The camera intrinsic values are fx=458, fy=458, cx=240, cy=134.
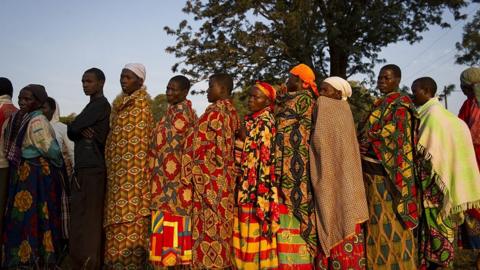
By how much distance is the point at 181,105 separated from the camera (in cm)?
457

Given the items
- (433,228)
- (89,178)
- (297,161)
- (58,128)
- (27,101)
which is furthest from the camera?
(58,128)

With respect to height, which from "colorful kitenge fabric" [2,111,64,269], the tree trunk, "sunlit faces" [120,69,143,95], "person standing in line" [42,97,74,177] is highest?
the tree trunk

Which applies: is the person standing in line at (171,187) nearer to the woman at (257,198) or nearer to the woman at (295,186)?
the woman at (257,198)

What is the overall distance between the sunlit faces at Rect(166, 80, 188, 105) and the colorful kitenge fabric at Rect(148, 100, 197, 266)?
0.30 ft

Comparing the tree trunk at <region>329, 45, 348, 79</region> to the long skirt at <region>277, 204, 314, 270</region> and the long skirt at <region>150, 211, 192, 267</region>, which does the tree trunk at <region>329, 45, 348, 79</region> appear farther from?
the long skirt at <region>150, 211, 192, 267</region>

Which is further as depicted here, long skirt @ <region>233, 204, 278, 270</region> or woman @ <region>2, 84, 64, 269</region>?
woman @ <region>2, 84, 64, 269</region>

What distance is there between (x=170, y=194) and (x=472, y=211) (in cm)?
324

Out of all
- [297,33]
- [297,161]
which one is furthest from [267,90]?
[297,33]

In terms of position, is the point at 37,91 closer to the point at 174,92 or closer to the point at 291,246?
the point at 174,92

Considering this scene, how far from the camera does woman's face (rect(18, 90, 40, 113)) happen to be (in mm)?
4918

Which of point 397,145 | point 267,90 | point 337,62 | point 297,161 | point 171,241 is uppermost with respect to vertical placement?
point 337,62

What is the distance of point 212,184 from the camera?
13.8 feet

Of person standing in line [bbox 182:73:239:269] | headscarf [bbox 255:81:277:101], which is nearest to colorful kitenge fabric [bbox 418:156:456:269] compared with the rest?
headscarf [bbox 255:81:277:101]

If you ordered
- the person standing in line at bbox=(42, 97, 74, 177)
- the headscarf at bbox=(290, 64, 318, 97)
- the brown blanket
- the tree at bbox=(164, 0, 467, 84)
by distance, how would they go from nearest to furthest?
the brown blanket
the headscarf at bbox=(290, 64, 318, 97)
the person standing in line at bbox=(42, 97, 74, 177)
the tree at bbox=(164, 0, 467, 84)
